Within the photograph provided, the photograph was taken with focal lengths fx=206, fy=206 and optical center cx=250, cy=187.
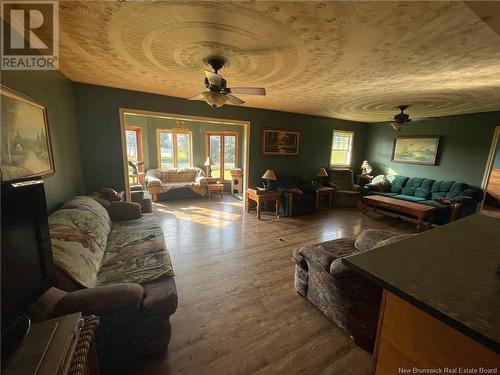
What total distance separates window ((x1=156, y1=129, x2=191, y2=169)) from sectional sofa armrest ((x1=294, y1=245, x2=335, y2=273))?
19.3 ft

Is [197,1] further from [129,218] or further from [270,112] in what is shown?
[270,112]

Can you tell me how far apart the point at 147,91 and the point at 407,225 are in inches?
222

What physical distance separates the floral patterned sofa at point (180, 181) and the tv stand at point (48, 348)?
5091 mm

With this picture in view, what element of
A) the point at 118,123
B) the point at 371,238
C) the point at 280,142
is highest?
the point at 118,123

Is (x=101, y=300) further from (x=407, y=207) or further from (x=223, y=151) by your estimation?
(x=223, y=151)

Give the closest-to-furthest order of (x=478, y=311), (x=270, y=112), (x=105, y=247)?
(x=478, y=311)
(x=105, y=247)
(x=270, y=112)

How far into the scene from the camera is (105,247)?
6.86ft

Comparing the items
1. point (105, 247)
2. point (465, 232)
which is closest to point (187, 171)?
point (105, 247)

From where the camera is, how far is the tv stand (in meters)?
0.68

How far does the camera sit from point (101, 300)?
1.22 meters

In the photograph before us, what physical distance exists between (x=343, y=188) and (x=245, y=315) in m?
4.97

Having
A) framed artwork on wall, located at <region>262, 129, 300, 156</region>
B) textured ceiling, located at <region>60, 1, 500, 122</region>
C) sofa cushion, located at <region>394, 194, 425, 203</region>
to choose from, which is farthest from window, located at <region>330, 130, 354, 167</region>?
textured ceiling, located at <region>60, 1, 500, 122</region>

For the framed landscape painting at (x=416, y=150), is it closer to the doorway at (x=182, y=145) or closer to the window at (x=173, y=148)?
the doorway at (x=182, y=145)

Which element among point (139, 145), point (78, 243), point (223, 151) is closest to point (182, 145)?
point (139, 145)
